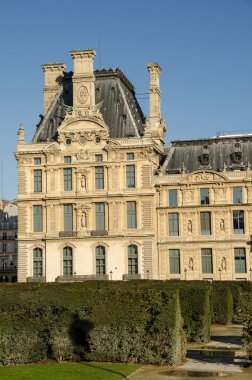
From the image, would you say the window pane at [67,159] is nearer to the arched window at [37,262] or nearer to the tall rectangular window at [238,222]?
the arched window at [37,262]

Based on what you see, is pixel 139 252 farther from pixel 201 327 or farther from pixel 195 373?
pixel 195 373

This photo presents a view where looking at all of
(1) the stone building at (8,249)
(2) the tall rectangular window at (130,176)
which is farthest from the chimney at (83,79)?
(1) the stone building at (8,249)

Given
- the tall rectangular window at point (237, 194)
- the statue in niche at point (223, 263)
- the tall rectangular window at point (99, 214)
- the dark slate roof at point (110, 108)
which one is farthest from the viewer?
the dark slate roof at point (110, 108)

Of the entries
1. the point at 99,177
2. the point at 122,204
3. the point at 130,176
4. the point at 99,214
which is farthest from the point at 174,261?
the point at 99,177

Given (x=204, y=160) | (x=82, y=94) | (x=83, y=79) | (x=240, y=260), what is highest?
(x=83, y=79)

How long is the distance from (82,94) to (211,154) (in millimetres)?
17184

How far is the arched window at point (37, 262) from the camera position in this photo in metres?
81.9

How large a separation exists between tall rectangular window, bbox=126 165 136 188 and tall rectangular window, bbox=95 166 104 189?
2959 mm

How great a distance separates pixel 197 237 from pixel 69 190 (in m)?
15.9

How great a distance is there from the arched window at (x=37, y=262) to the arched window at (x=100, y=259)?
275 inches

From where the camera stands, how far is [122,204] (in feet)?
263

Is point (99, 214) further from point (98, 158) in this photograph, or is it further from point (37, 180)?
point (37, 180)

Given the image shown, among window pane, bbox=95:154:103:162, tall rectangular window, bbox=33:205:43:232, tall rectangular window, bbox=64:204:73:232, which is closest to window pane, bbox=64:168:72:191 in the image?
tall rectangular window, bbox=64:204:73:232

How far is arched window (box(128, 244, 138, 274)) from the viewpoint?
261 ft
